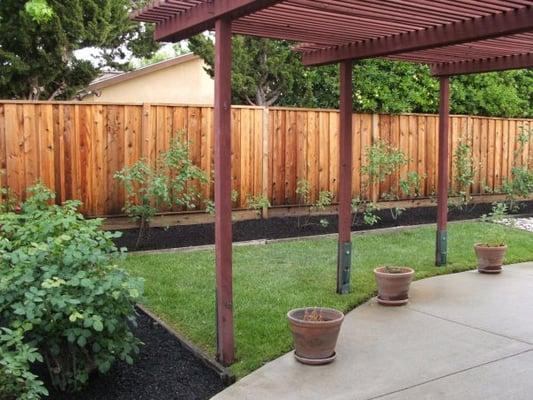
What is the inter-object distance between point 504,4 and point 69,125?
5682 mm

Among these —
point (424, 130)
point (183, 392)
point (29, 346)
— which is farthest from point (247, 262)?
point (424, 130)

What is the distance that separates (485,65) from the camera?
7.26m

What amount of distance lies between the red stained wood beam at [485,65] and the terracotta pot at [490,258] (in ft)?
6.82

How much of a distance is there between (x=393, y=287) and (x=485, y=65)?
120 inches

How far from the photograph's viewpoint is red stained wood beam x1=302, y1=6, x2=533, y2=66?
491 cm

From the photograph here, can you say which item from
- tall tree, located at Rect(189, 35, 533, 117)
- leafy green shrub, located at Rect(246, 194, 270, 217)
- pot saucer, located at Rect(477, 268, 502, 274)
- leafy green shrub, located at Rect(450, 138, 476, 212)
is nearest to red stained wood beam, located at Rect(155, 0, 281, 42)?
pot saucer, located at Rect(477, 268, 502, 274)

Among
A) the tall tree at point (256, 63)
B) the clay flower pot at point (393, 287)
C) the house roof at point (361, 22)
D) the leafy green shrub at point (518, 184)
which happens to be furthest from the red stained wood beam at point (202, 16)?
the leafy green shrub at point (518, 184)

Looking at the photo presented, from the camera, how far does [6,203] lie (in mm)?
7598

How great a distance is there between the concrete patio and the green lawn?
0.34 meters

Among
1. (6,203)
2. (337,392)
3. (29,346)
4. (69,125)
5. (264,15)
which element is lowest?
(337,392)

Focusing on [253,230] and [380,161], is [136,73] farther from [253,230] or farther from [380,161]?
[253,230]

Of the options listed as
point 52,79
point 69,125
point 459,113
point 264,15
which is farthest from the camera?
point 459,113

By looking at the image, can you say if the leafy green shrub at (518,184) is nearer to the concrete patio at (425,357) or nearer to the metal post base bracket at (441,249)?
the metal post base bracket at (441,249)

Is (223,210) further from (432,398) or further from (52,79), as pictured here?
(52,79)
